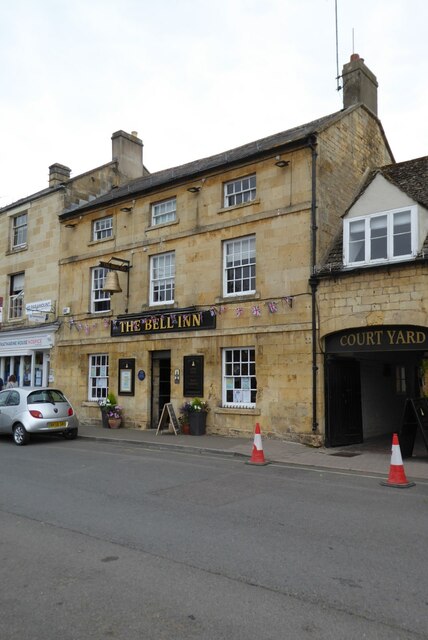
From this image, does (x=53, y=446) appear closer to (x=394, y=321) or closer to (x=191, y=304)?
(x=191, y=304)

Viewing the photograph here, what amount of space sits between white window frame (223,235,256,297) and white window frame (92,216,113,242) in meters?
5.70

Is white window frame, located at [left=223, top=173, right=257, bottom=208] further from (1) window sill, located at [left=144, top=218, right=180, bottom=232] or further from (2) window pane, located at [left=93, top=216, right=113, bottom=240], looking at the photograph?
(2) window pane, located at [left=93, top=216, right=113, bottom=240]

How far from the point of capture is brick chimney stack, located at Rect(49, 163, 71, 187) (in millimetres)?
23594

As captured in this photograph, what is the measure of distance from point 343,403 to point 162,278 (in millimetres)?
7375

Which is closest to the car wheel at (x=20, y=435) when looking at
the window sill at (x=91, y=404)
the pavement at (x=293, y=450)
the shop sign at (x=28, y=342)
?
the pavement at (x=293, y=450)

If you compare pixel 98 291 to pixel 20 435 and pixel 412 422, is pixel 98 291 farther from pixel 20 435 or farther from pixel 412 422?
pixel 412 422

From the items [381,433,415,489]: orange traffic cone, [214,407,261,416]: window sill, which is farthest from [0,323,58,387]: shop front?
[381,433,415,489]: orange traffic cone

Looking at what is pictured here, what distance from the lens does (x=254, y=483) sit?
30.5 feet

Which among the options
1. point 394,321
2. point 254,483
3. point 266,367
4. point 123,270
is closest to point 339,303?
point 394,321

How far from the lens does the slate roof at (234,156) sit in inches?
606

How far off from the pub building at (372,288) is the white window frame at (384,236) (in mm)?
23

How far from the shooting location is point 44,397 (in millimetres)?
15508

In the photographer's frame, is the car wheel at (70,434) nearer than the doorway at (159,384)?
Yes

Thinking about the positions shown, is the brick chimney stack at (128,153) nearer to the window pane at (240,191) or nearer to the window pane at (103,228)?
the window pane at (103,228)
